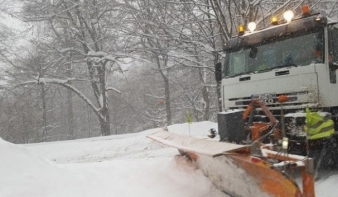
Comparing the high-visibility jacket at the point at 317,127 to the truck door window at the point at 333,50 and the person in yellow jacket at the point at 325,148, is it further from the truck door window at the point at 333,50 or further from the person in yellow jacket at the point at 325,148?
the truck door window at the point at 333,50

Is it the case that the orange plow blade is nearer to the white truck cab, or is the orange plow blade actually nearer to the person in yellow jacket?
the white truck cab

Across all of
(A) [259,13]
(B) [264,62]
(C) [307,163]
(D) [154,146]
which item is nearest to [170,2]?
(A) [259,13]

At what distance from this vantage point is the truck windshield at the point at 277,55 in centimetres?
543

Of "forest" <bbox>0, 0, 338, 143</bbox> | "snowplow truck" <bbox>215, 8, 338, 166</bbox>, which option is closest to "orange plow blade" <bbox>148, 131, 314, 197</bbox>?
"snowplow truck" <bbox>215, 8, 338, 166</bbox>

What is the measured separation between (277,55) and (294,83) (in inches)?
28.0

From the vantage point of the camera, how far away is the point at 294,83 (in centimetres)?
540

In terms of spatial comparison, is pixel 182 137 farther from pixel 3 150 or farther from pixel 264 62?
pixel 3 150

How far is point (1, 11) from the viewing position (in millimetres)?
19359

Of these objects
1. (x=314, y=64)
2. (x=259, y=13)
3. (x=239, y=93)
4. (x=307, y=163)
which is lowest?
(x=307, y=163)

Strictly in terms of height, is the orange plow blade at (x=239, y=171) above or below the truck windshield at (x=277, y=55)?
below

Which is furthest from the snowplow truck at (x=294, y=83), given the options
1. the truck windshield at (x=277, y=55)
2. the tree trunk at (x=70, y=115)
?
the tree trunk at (x=70, y=115)

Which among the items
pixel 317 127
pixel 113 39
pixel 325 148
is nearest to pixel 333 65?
pixel 325 148

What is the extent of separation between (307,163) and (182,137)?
7.08ft

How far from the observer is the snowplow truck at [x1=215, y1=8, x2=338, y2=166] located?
5.06 metres
